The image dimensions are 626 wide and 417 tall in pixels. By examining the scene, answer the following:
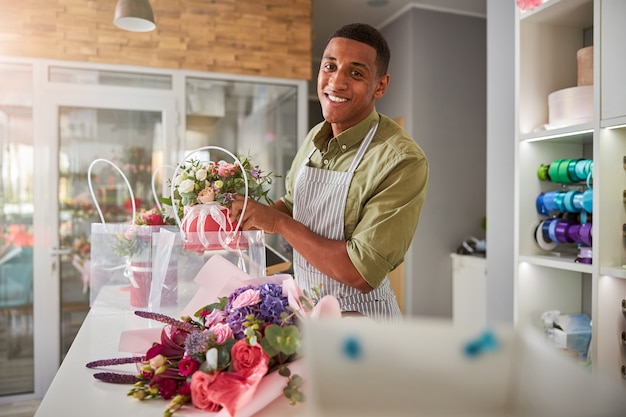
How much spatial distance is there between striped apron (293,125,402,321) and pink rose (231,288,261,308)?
572 millimetres

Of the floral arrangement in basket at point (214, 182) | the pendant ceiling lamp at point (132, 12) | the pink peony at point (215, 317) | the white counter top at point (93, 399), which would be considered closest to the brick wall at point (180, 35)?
the pendant ceiling lamp at point (132, 12)

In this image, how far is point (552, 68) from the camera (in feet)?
→ 7.32

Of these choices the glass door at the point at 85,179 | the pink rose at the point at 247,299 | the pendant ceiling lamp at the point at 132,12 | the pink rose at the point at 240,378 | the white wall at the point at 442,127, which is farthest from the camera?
Result: the white wall at the point at 442,127

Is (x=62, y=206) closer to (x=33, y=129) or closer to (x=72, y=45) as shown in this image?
(x=33, y=129)

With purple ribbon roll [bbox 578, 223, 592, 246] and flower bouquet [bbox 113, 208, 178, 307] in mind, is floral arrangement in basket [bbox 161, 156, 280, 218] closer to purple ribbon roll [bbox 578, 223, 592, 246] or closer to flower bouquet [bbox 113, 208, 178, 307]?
flower bouquet [bbox 113, 208, 178, 307]

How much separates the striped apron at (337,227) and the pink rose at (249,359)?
0.67 meters

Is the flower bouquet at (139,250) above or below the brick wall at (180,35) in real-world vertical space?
below

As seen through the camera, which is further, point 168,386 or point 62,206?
point 62,206

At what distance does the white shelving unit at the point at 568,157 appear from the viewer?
1.80 meters

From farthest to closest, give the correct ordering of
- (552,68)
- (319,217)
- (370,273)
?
1. (552,68)
2. (319,217)
3. (370,273)

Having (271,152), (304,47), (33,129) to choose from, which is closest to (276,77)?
(304,47)

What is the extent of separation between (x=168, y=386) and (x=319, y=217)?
2.50 feet

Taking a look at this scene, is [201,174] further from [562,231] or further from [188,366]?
[562,231]

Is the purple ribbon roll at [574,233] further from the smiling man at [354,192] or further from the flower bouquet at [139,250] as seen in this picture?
the flower bouquet at [139,250]
